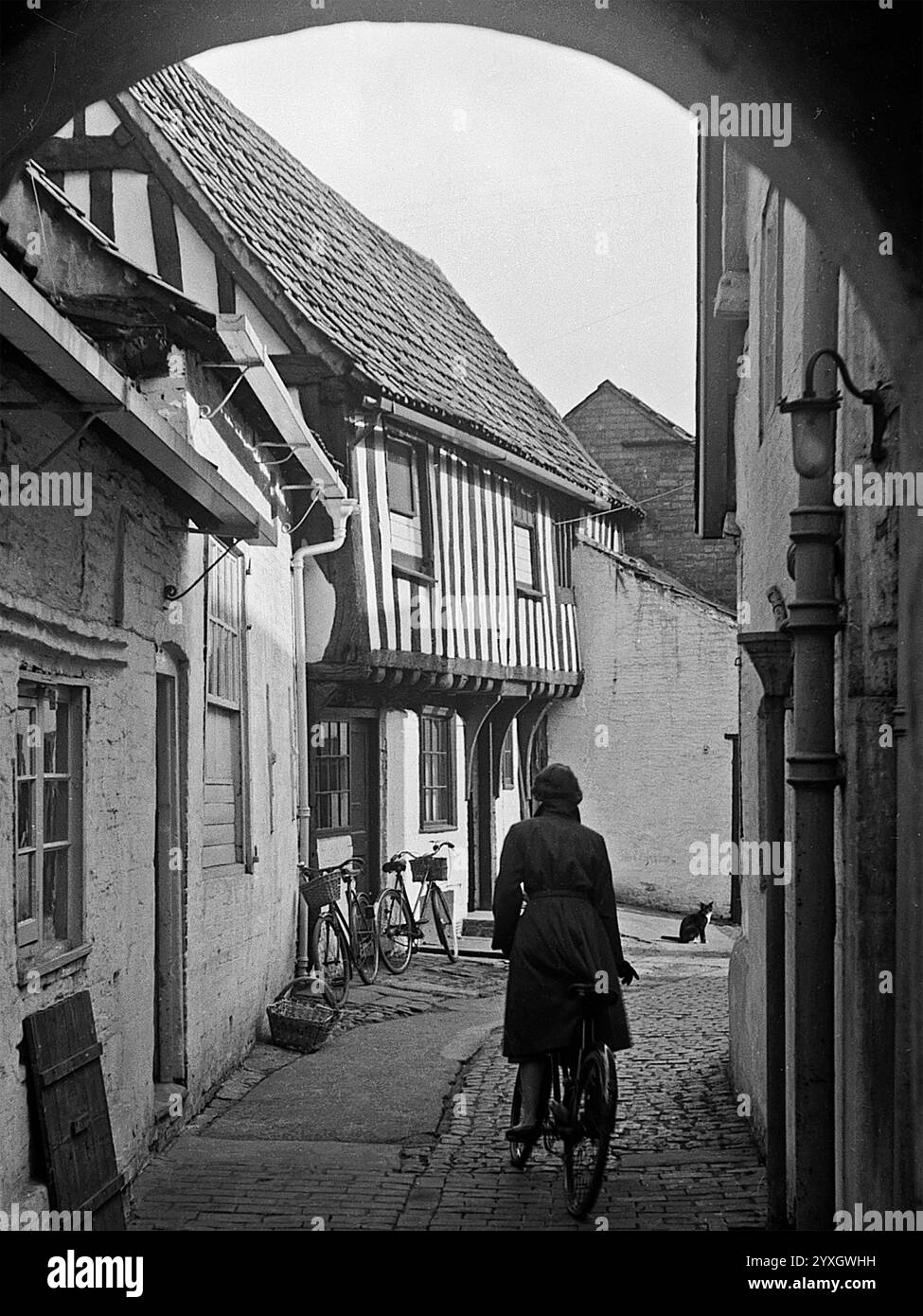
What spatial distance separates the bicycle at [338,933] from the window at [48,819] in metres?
4.93

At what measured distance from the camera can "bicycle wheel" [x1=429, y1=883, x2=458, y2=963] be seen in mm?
13820

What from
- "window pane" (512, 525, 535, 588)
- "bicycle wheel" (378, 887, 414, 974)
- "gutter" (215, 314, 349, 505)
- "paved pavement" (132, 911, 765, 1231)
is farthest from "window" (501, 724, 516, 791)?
"paved pavement" (132, 911, 765, 1231)

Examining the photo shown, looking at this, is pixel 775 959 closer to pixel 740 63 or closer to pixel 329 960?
pixel 740 63

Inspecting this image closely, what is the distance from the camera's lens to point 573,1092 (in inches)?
222

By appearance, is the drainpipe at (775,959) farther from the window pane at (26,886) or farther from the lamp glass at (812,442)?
the window pane at (26,886)

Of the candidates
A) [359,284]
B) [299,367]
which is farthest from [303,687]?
[359,284]

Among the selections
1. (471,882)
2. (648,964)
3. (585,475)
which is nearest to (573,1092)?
(648,964)

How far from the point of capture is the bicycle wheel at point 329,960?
10844 millimetres

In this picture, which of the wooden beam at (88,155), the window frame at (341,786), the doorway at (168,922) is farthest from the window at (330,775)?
the doorway at (168,922)

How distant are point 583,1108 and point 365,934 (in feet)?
22.8

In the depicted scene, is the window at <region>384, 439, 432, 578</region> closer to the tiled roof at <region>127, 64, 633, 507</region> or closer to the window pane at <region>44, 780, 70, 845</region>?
the tiled roof at <region>127, 64, 633, 507</region>

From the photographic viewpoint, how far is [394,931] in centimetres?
1293

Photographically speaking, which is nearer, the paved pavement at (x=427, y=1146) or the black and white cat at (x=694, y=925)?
the paved pavement at (x=427, y=1146)
